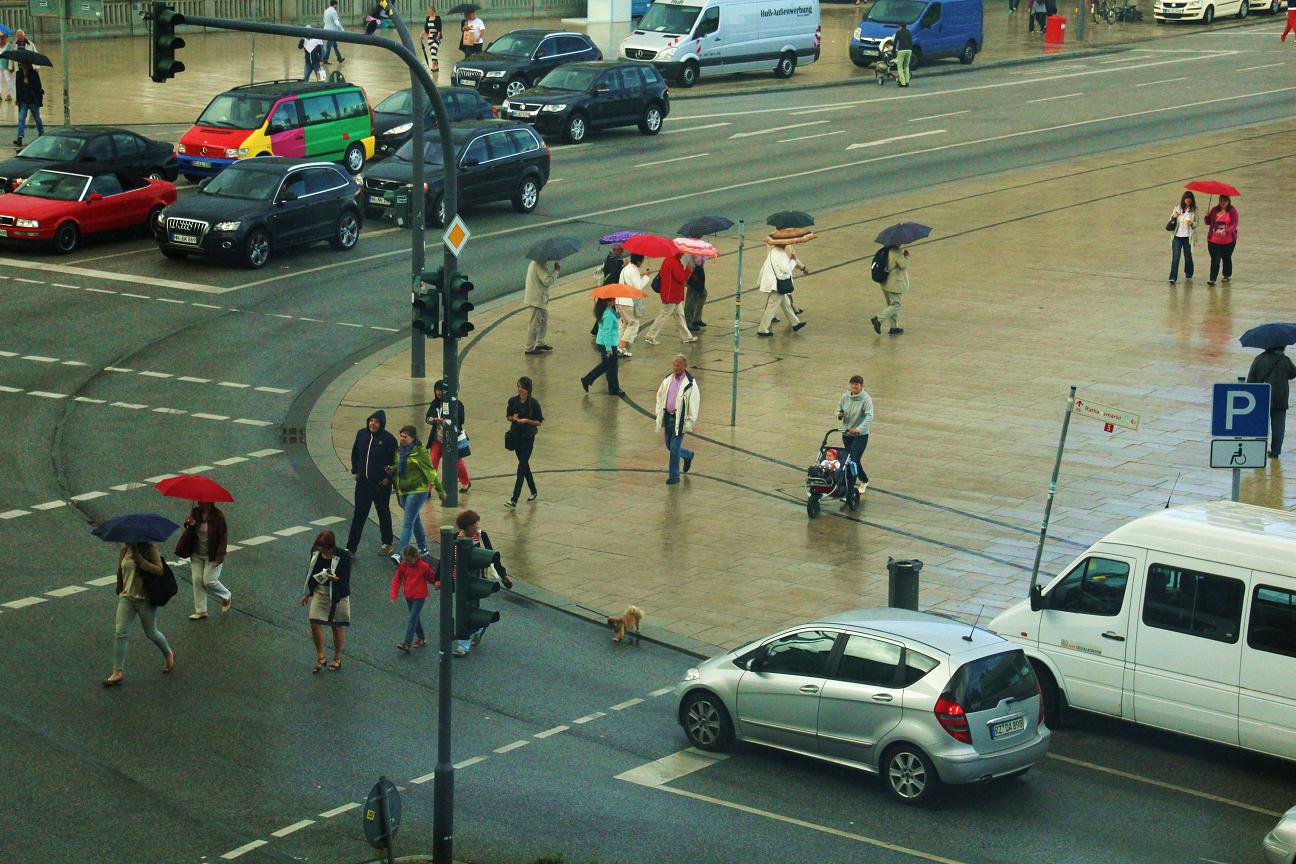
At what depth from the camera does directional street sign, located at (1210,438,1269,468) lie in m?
15.4

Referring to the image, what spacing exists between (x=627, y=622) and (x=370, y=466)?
349cm

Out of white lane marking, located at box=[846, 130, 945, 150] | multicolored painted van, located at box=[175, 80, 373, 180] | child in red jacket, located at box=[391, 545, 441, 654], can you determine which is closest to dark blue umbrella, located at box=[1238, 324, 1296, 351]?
child in red jacket, located at box=[391, 545, 441, 654]

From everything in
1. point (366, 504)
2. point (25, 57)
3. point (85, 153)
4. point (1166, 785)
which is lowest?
point (1166, 785)

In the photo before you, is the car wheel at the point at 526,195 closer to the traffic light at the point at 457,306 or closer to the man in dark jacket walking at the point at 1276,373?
the man in dark jacket walking at the point at 1276,373

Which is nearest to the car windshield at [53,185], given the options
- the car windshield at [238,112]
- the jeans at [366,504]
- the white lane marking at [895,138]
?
the car windshield at [238,112]

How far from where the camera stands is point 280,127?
35.7m

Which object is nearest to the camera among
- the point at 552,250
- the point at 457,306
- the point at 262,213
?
the point at 457,306

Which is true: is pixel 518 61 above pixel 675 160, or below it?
above

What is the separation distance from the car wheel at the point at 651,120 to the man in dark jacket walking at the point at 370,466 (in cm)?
2768

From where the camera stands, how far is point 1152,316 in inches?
1114

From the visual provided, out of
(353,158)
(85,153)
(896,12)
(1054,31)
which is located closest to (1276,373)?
(85,153)

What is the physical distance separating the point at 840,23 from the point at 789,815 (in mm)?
64827

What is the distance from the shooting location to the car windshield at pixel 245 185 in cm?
3044

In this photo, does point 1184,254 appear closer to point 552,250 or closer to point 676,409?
point 552,250
